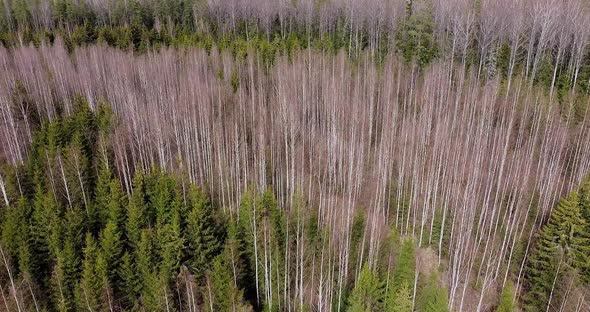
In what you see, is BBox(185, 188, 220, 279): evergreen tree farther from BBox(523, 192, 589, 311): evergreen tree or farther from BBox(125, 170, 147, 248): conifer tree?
BBox(523, 192, 589, 311): evergreen tree

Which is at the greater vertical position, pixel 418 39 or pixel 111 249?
pixel 418 39

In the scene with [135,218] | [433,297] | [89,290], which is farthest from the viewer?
[135,218]

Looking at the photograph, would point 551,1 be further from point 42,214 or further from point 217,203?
point 42,214

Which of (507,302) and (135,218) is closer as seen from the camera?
(507,302)

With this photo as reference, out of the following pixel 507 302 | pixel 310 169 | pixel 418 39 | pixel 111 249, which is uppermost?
pixel 418 39

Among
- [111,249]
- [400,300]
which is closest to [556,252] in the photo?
[400,300]

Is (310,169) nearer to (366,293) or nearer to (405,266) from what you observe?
(405,266)

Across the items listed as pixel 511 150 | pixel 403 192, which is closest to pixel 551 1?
pixel 511 150
